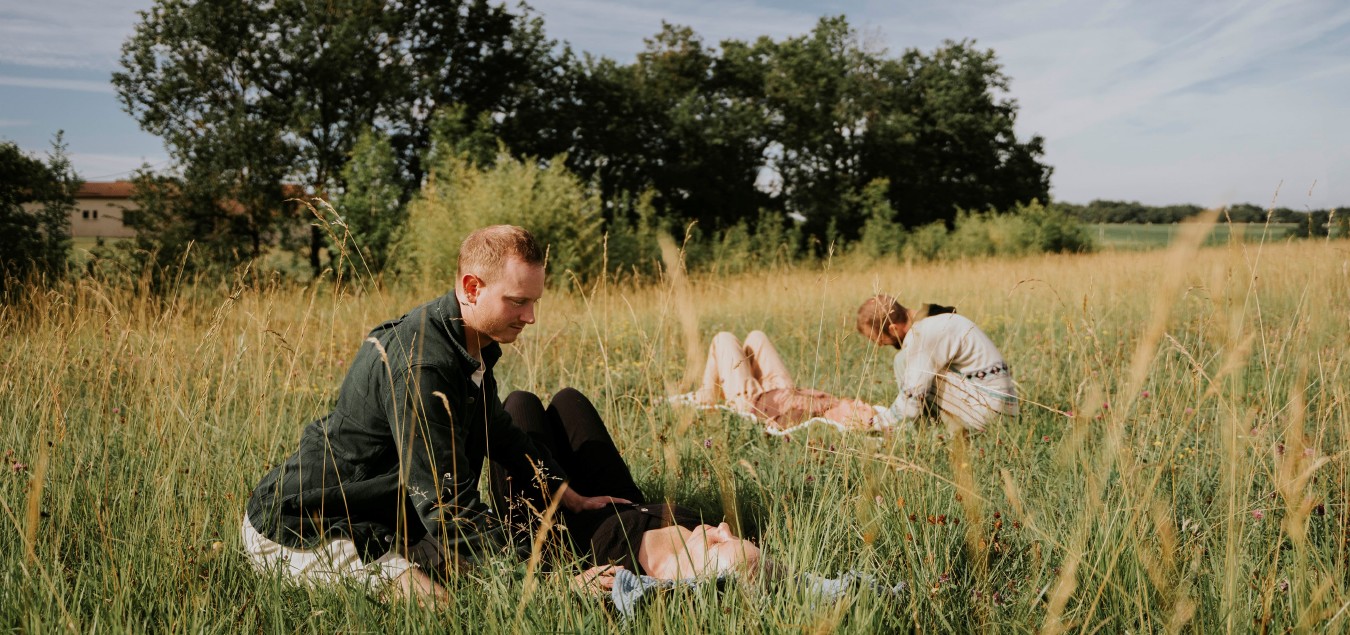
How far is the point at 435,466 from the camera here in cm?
202

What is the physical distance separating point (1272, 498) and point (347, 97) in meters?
19.4

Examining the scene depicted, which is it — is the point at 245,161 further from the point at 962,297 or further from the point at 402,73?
the point at 962,297

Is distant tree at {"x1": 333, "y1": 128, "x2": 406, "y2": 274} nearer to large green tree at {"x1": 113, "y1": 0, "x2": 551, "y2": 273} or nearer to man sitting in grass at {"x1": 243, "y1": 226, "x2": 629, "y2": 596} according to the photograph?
large green tree at {"x1": 113, "y1": 0, "x2": 551, "y2": 273}

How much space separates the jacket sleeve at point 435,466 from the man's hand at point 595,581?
0.25 meters

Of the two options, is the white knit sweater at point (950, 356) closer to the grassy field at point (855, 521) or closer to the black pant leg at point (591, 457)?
the grassy field at point (855, 521)

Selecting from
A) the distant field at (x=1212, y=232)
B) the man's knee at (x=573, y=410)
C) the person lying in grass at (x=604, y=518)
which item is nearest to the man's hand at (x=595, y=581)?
the person lying in grass at (x=604, y=518)

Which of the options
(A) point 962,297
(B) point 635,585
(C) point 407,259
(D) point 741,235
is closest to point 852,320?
(A) point 962,297

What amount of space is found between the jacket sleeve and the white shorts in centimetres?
12

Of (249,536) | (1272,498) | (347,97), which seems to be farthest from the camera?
(347,97)

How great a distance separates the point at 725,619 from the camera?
178 cm

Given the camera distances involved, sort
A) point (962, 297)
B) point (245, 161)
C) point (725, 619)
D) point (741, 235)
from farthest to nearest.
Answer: point (741, 235)
point (245, 161)
point (962, 297)
point (725, 619)

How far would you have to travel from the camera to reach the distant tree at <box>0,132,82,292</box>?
9938 millimetres

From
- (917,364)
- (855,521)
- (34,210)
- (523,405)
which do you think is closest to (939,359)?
(917,364)

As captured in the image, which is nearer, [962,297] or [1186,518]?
[1186,518]
